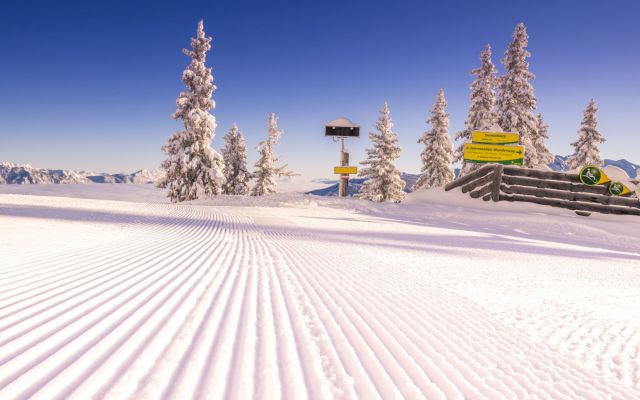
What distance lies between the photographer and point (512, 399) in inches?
76.8

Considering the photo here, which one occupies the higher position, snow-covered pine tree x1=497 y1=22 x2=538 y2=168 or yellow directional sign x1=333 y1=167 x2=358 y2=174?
snow-covered pine tree x1=497 y1=22 x2=538 y2=168

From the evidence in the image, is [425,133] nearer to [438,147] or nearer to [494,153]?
[438,147]

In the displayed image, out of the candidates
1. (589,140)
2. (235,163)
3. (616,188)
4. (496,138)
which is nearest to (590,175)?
(616,188)

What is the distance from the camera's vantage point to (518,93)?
2392cm

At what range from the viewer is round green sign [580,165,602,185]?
14.2 m

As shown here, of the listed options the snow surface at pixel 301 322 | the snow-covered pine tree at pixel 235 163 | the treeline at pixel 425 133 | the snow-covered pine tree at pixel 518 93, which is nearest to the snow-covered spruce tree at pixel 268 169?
the snow-covered pine tree at pixel 235 163

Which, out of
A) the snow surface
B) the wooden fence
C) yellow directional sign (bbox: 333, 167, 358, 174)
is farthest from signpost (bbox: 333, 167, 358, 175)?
the snow surface

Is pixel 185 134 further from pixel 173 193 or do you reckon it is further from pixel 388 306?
pixel 388 306

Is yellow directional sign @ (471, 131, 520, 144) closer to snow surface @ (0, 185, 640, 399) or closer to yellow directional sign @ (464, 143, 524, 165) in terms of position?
yellow directional sign @ (464, 143, 524, 165)

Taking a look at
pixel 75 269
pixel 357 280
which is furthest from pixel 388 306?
pixel 75 269

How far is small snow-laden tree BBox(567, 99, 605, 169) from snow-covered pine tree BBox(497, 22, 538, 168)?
10.9m

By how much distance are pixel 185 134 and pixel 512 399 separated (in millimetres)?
24862

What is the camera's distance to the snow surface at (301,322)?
1907mm

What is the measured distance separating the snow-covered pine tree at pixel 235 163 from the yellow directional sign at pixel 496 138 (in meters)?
24.5
